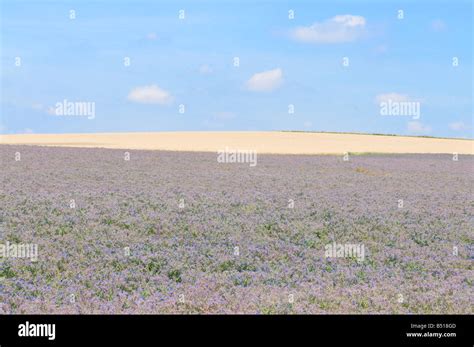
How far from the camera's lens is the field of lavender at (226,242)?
43.2ft

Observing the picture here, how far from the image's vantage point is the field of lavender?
13164mm

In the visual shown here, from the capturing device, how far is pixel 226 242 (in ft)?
58.4
